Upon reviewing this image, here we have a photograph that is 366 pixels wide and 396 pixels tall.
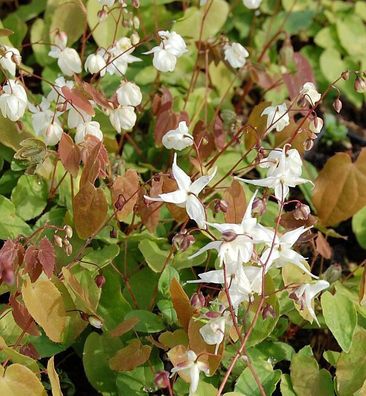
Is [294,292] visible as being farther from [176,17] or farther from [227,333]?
[176,17]

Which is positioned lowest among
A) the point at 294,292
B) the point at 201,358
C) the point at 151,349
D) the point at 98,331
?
the point at 98,331

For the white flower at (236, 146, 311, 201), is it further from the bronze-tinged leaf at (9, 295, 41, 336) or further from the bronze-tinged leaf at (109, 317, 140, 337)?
the bronze-tinged leaf at (9, 295, 41, 336)

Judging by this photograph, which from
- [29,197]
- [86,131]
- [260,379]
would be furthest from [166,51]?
[260,379]

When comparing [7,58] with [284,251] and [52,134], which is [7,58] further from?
[284,251]

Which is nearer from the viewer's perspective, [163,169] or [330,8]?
[163,169]

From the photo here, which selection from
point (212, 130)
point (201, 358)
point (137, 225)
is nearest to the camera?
point (201, 358)

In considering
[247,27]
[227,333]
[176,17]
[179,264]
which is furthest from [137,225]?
[247,27]
